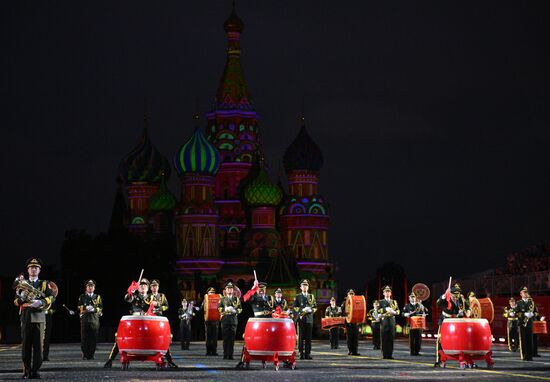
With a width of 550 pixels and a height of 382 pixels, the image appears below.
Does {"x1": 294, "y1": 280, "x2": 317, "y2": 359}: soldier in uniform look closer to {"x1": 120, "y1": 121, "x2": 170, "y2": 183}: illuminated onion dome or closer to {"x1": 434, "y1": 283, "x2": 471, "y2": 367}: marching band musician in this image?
{"x1": 434, "y1": 283, "x2": 471, "y2": 367}: marching band musician

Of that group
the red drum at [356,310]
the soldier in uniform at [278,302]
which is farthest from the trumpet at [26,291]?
the red drum at [356,310]

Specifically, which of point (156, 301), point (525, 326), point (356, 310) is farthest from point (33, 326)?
point (356, 310)

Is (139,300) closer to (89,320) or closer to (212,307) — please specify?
(89,320)

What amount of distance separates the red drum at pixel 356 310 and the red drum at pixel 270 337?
9.10m

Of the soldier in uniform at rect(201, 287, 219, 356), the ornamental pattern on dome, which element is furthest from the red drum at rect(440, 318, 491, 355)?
the ornamental pattern on dome

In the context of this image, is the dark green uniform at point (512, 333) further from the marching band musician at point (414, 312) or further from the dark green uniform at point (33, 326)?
the dark green uniform at point (33, 326)

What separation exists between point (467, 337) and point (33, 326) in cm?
825

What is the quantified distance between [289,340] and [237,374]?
2.07 meters

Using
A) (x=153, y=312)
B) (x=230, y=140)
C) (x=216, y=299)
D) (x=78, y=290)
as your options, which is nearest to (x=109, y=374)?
(x=153, y=312)

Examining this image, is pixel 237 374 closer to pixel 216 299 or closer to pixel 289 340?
pixel 289 340

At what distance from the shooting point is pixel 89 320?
30328 millimetres

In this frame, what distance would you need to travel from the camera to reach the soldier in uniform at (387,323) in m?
30.0

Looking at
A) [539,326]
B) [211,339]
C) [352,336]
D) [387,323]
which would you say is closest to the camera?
[387,323]

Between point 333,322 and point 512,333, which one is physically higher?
point 333,322
